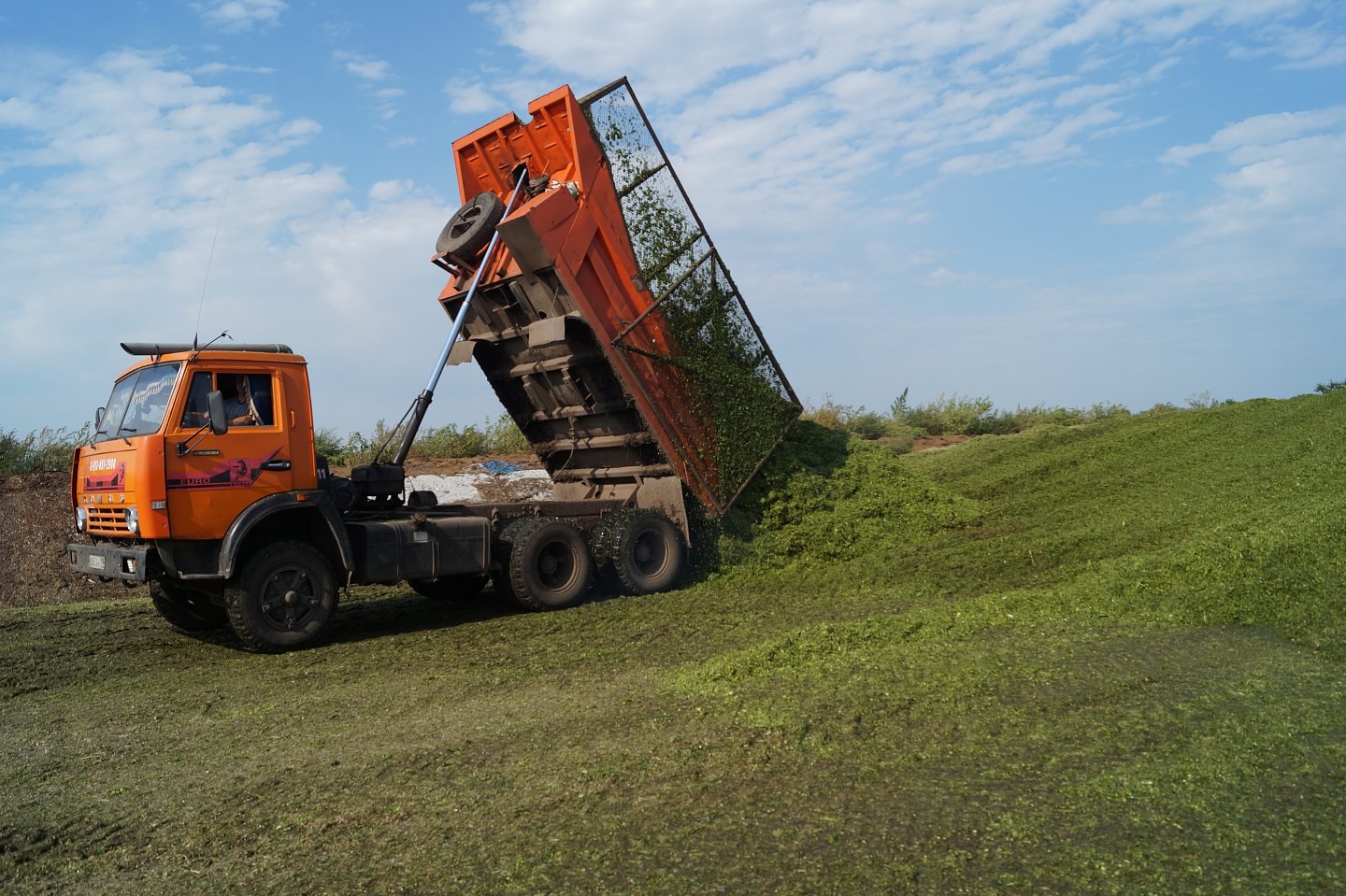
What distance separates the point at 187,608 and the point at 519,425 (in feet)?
11.7

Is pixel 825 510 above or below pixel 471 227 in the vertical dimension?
below

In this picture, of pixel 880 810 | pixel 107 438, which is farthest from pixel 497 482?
pixel 880 810

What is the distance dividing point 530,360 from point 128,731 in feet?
16.1

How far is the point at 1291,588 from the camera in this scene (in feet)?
22.1

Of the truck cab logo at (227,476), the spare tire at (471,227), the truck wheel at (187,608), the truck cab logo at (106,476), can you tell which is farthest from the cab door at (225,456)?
the spare tire at (471,227)

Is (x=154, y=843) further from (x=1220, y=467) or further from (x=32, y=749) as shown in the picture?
(x=1220, y=467)

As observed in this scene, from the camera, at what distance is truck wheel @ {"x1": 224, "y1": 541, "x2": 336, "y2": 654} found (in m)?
7.23

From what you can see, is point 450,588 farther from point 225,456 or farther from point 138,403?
point 138,403

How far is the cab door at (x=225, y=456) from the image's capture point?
23.1 feet

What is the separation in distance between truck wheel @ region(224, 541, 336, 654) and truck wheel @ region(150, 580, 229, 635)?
3.19ft

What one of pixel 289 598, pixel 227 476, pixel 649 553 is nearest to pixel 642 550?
pixel 649 553

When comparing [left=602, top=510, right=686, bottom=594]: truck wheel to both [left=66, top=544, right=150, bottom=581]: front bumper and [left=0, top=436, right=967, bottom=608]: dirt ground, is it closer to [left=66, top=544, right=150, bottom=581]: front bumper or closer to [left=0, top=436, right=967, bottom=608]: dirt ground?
[left=0, top=436, right=967, bottom=608]: dirt ground

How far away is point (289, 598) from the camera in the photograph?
7.42m

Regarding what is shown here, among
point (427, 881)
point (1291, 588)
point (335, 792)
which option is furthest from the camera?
point (1291, 588)
